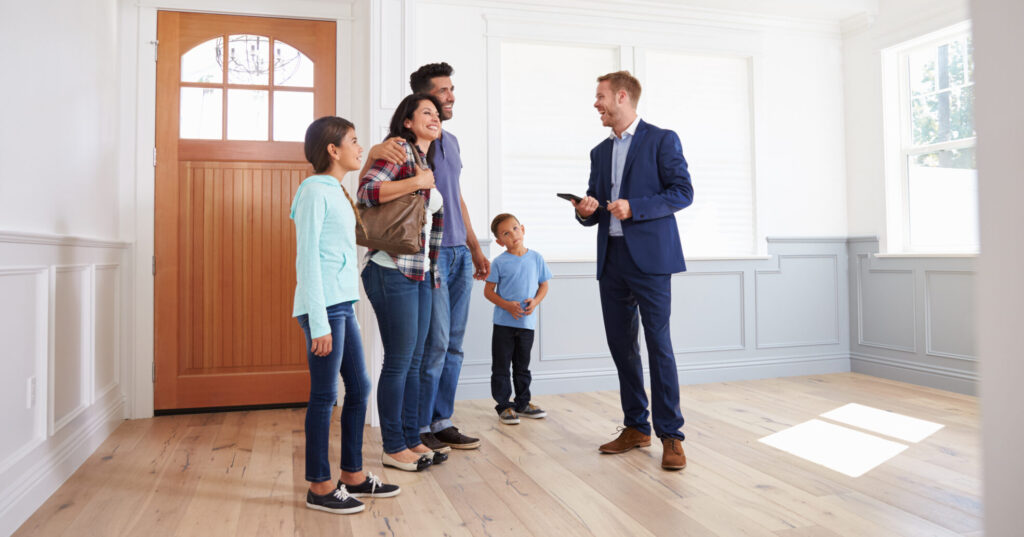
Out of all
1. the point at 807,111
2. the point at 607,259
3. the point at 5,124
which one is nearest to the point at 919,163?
the point at 807,111

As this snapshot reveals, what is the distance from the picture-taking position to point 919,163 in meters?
4.20

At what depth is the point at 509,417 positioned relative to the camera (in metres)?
3.16

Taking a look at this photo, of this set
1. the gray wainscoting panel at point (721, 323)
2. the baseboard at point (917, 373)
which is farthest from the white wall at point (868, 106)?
the baseboard at point (917, 373)

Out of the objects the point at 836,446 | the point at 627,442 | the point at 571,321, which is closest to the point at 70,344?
the point at 627,442

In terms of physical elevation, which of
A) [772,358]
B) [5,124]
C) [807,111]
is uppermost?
[807,111]

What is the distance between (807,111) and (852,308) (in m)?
1.48

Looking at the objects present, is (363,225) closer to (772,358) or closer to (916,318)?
(772,358)

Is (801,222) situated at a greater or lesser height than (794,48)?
lesser

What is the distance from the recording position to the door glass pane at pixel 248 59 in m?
3.57

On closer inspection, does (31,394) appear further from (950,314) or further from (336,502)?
(950,314)

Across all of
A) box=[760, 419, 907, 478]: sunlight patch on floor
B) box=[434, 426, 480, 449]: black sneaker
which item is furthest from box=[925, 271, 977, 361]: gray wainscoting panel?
box=[434, 426, 480, 449]: black sneaker

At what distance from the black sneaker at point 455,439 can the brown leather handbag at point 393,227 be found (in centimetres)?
95

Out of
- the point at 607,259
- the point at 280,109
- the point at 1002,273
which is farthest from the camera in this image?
the point at 280,109

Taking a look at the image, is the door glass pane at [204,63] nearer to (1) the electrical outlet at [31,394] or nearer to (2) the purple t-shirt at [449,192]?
(2) the purple t-shirt at [449,192]
